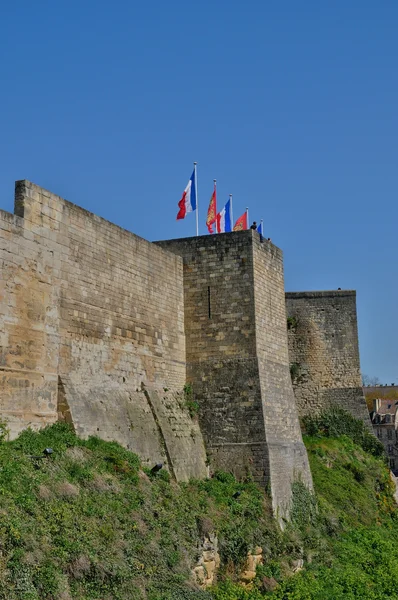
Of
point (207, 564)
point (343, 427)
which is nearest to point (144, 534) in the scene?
point (207, 564)

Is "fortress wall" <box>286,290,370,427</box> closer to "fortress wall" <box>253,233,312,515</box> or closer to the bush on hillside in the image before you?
the bush on hillside

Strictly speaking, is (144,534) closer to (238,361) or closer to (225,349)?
(238,361)

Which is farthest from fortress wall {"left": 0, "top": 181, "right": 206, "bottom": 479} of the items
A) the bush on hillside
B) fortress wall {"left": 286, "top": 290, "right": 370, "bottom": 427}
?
the bush on hillside

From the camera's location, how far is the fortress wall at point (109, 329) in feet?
43.8

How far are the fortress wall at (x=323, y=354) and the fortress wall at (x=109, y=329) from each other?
363 inches

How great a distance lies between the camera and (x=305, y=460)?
19.9m

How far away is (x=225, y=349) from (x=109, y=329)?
12.9ft

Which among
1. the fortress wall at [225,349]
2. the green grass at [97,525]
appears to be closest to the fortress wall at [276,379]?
the fortress wall at [225,349]

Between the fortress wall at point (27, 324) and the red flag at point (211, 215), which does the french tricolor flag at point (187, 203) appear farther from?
the fortress wall at point (27, 324)

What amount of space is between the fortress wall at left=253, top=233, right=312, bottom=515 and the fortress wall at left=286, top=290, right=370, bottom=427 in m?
6.64

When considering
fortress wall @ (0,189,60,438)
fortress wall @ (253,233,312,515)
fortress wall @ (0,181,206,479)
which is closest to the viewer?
fortress wall @ (0,189,60,438)

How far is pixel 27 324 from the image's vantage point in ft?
41.9

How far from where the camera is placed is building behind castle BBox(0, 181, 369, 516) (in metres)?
12.9

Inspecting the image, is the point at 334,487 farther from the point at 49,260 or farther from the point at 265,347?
the point at 49,260
